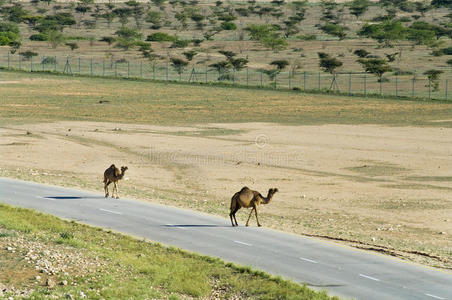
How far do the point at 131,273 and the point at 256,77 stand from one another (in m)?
85.3

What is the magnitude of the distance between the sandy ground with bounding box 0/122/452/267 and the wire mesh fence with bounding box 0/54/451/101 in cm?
2717

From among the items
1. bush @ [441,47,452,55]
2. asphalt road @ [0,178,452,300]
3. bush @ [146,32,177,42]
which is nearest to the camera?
asphalt road @ [0,178,452,300]

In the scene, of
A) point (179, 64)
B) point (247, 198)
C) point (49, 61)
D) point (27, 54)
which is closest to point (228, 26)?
point (27, 54)

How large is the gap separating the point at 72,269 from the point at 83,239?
3.94m

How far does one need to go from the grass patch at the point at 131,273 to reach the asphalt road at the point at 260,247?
95 cm

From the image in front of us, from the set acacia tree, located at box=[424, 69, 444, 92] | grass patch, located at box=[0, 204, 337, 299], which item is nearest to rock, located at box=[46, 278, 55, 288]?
grass patch, located at box=[0, 204, 337, 299]

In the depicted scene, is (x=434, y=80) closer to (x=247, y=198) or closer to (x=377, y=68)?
(x=377, y=68)

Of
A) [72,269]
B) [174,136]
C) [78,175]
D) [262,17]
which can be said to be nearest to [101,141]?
[174,136]

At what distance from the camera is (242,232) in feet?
92.3

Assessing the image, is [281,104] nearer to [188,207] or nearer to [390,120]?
[390,120]

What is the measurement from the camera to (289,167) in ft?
154

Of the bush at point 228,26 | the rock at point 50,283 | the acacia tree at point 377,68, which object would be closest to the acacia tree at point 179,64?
the acacia tree at point 377,68

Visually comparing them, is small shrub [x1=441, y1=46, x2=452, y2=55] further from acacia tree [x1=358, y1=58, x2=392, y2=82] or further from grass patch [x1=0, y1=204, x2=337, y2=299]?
grass patch [x1=0, y1=204, x2=337, y2=299]

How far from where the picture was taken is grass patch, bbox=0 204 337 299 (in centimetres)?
2052
